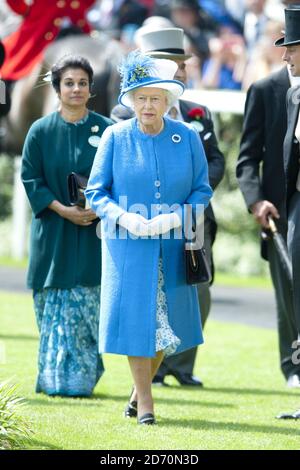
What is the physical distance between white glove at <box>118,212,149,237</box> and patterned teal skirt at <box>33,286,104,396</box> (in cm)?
157

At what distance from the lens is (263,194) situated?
941cm

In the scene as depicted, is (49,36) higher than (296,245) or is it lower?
higher

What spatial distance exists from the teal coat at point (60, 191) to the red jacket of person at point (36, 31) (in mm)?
5947

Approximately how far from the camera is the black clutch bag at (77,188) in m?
8.56

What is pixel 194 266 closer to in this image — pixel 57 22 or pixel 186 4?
pixel 57 22

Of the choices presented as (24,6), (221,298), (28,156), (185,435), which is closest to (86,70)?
(28,156)

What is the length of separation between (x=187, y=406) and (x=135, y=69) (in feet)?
7.22

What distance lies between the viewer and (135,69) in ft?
24.6

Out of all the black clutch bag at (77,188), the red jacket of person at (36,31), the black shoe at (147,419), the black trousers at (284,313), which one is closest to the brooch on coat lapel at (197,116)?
the black trousers at (284,313)

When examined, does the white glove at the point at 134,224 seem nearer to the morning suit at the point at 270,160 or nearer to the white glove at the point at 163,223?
the white glove at the point at 163,223

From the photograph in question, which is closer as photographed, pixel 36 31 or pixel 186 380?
pixel 186 380

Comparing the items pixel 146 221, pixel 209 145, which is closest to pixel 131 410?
pixel 146 221
